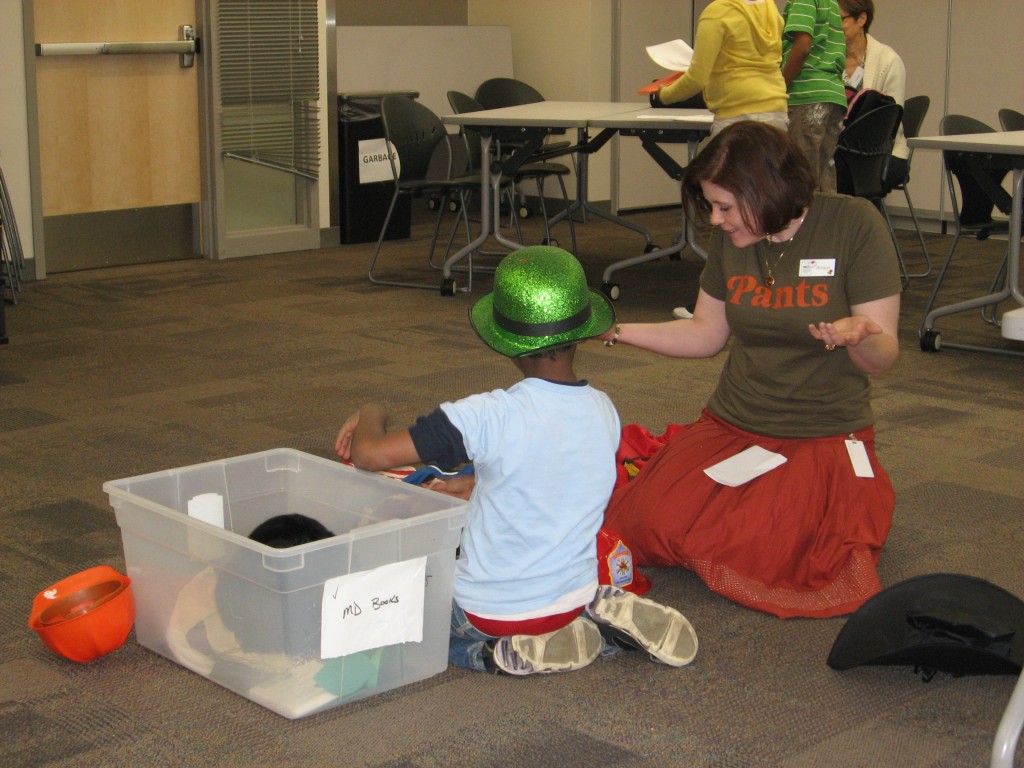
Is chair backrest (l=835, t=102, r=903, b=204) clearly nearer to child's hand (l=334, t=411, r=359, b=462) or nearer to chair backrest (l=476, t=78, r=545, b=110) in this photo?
chair backrest (l=476, t=78, r=545, b=110)

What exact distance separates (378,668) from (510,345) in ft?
1.78

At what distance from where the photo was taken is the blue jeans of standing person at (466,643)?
2.04m

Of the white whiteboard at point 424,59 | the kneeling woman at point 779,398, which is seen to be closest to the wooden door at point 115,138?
the white whiteboard at point 424,59

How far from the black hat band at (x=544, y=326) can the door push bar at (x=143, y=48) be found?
4414 millimetres

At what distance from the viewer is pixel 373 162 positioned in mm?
6957

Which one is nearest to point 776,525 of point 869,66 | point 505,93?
point 869,66

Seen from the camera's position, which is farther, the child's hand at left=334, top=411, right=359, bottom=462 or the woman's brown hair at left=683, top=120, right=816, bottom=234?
the woman's brown hair at left=683, top=120, right=816, bottom=234

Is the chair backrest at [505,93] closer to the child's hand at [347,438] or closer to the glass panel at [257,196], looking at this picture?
the glass panel at [257,196]

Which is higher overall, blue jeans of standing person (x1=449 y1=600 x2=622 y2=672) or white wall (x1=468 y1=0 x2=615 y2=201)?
white wall (x1=468 y1=0 x2=615 y2=201)

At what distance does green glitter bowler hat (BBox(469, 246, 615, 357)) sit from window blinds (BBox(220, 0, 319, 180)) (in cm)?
470

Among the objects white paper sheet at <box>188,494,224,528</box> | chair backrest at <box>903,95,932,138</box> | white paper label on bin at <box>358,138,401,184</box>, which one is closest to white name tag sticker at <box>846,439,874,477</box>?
white paper sheet at <box>188,494,224,528</box>

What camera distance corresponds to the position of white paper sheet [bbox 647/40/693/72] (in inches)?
204

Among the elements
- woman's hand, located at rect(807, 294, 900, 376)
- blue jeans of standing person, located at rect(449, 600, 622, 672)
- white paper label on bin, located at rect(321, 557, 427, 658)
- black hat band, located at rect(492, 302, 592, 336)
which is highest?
black hat band, located at rect(492, 302, 592, 336)

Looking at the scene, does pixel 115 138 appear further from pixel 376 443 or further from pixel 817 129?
pixel 376 443
